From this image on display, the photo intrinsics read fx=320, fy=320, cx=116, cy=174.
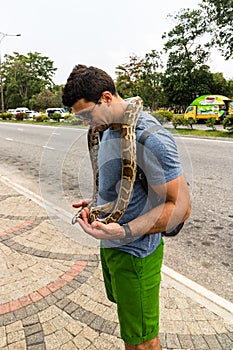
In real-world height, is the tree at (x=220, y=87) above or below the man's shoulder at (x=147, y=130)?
above

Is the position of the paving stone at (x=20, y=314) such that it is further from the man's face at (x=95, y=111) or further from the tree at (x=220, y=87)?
the tree at (x=220, y=87)

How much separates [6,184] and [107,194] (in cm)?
597

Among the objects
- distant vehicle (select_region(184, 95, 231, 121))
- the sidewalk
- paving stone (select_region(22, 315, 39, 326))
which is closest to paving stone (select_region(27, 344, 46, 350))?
the sidewalk

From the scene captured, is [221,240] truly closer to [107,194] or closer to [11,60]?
[107,194]

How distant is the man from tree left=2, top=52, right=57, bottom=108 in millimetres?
69917

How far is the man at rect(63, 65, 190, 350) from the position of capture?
1.60 m

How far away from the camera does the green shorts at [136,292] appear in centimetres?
181

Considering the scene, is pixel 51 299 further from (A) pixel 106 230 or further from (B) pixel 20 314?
(A) pixel 106 230

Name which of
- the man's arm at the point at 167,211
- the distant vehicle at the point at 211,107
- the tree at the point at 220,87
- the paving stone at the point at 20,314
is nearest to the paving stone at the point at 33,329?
the paving stone at the point at 20,314

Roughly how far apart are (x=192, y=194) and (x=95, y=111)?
15.6 ft

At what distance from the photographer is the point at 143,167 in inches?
62.7

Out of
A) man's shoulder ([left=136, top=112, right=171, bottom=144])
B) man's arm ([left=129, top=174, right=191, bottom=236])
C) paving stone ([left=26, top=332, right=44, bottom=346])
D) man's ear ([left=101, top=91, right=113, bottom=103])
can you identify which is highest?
man's ear ([left=101, top=91, right=113, bottom=103])

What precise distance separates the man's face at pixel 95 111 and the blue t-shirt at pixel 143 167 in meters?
0.08

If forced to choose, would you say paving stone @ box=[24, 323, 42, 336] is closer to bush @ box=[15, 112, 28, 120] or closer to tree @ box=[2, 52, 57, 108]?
bush @ box=[15, 112, 28, 120]
